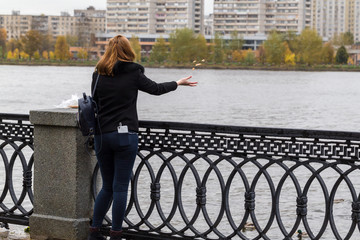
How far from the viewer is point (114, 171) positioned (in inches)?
257

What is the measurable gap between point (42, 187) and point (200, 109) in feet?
162

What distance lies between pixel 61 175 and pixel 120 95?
1.06 meters

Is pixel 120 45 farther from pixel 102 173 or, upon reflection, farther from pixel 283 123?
pixel 283 123

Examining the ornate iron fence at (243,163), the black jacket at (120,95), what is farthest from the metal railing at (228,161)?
the black jacket at (120,95)

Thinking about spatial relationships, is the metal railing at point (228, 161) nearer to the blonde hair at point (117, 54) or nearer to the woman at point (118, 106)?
the woman at point (118, 106)

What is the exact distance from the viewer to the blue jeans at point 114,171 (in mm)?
6340

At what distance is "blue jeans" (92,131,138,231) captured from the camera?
6.34 meters

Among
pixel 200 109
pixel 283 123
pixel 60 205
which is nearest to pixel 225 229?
pixel 60 205

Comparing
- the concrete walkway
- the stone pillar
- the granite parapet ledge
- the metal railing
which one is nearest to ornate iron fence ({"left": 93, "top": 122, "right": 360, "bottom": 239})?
the metal railing

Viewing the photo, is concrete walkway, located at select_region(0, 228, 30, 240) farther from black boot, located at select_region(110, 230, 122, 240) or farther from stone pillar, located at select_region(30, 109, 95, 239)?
black boot, located at select_region(110, 230, 122, 240)

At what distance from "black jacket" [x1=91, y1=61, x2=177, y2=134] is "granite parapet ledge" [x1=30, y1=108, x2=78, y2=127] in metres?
0.46

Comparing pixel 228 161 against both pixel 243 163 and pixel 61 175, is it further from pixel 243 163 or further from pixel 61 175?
pixel 61 175

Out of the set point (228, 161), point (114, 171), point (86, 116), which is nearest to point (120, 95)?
point (86, 116)

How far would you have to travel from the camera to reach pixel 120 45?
629cm
